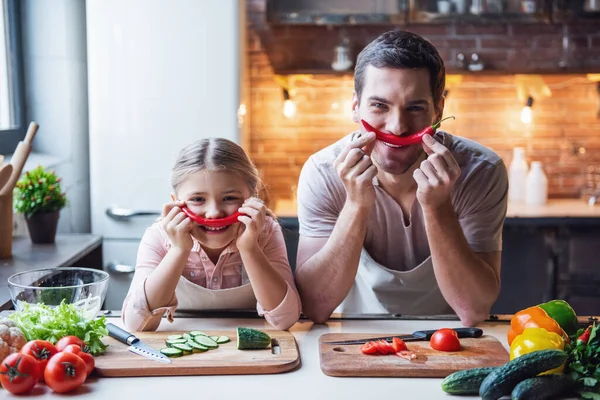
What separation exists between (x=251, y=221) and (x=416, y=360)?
554 mm

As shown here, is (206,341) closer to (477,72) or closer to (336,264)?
(336,264)

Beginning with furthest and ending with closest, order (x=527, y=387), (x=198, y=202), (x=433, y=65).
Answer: (x=433, y=65) → (x=198, y=202) → (x=527, y=387)

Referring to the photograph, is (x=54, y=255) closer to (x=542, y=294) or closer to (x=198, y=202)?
(x=198, y=202)

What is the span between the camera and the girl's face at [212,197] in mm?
2107

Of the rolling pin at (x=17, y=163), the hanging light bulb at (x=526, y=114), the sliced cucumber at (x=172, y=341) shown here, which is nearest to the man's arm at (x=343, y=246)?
the sliced cucumber at (x=172, y=341)

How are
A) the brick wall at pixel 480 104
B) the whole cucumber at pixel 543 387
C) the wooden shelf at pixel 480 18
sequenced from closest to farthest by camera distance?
1. the whole cucumber at pixel 543 387
2. the wooden shelf at pixel 480 18
3. the brick wall at pixel 480 104

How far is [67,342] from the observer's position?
177 centimetres

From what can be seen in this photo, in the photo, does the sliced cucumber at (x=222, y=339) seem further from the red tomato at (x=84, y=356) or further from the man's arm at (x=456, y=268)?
the man's arm at (x=456, y=268)

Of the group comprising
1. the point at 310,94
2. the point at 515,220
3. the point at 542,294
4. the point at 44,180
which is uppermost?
the point at 310,94

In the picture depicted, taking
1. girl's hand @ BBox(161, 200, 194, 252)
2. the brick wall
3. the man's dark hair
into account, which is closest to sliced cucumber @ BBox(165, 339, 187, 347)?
girl's hand @ BBox(161, 200, 194, 252)

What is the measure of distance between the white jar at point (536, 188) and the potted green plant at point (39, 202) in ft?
8.83

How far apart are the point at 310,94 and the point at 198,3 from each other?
1250 millimetres

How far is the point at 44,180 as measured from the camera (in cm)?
329

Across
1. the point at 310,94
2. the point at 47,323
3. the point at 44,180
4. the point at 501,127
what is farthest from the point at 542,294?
the point at 47,323
